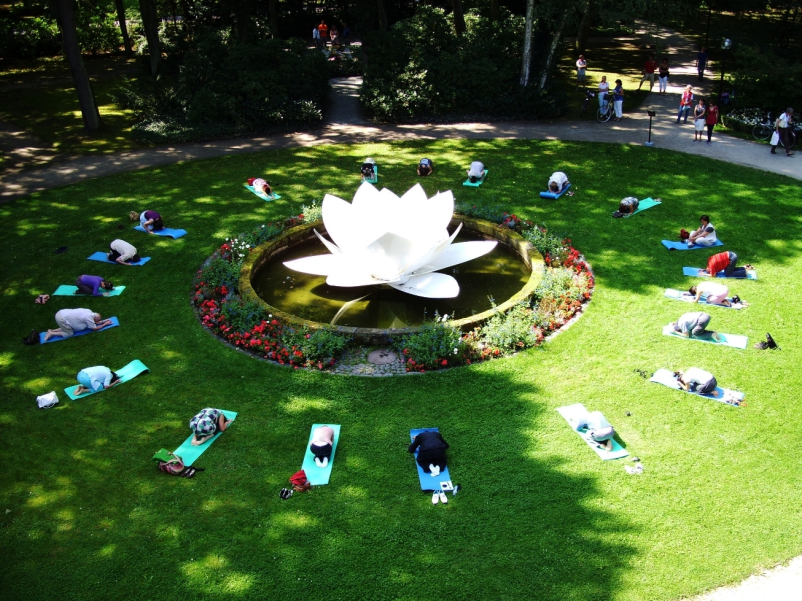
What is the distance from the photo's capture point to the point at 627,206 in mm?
15422

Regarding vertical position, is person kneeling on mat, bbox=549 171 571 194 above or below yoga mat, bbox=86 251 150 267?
above

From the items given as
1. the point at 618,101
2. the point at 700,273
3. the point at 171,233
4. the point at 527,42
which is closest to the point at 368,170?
the point at 171,233

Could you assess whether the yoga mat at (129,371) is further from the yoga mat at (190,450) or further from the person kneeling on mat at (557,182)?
the person kneeling on mat at (557,182)

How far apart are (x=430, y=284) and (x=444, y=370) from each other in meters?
1.92

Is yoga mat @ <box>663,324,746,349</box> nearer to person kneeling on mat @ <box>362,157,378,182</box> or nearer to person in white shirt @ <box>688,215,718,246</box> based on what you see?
person in white shirt @ <box>688,215,718,246</box>

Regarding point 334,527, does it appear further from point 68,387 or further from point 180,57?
point 180,57

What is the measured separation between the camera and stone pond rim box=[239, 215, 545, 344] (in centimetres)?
1124

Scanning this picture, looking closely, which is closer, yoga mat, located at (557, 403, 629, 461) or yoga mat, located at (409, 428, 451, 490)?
yoga mat, located at (409, 428, 451, 490)

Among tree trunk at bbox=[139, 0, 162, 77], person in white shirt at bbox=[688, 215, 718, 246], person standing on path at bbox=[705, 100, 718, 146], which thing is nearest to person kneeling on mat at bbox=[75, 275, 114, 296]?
person in white shirt at bbox=[688, 215, 718, 246]

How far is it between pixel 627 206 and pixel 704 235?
2079 mm

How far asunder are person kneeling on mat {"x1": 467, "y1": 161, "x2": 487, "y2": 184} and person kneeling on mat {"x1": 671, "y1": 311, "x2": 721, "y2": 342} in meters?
7.84

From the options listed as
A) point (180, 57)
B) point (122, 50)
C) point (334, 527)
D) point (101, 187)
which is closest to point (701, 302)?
point (334, 527)

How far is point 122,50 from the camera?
120 ft

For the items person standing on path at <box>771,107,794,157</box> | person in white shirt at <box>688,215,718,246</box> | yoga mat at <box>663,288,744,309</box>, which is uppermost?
person standing on path at <box>771,107,794,157</box>
